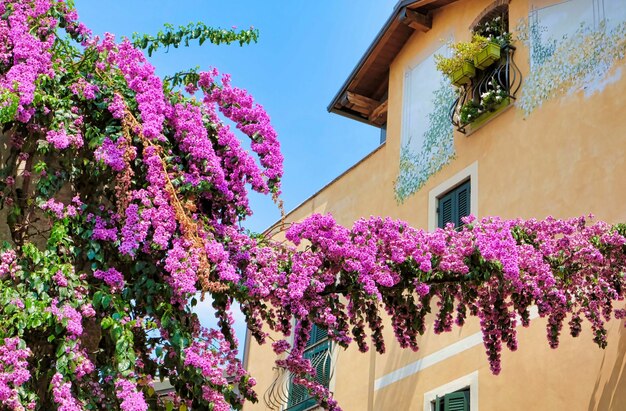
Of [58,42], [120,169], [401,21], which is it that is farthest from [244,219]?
[401,21]

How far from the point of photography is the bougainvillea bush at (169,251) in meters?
6.49

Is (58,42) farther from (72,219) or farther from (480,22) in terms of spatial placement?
(480,22)

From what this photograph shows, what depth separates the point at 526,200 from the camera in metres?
11.2

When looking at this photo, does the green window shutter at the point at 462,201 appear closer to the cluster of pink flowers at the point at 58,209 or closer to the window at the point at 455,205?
the window at the point at 455,205

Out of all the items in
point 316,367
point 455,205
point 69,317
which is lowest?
point 69,317

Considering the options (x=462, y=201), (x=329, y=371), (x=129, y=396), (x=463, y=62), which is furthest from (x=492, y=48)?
(x=129, y=396)

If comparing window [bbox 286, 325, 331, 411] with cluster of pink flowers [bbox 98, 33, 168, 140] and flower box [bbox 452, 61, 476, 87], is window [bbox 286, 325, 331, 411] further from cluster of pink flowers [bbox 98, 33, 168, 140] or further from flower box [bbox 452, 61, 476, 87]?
cluster of pink flowers [bbox 98, 33, 168, 140]

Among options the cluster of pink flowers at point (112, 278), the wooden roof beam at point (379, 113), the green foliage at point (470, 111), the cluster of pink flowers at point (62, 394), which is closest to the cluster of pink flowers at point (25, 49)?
the cluster of pink flowers at point (112, 278)

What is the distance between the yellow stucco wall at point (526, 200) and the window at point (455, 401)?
0.23m

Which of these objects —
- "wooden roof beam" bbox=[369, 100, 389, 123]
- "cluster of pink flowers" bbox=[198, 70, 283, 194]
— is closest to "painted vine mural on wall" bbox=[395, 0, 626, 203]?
"wooden roof beam" bbox=[369, 100, 389, 123]

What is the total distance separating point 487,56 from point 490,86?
406 millimetres

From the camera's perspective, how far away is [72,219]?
22.6 feet

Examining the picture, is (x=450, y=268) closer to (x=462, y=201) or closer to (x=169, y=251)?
(x=169, y=251)

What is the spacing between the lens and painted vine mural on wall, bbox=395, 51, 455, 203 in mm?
13320
